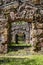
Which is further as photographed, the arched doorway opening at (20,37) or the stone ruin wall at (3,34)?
the arched doorway opening at (20,37)

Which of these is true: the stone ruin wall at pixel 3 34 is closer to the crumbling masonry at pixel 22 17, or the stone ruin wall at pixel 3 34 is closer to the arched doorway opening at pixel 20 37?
the crumbling masonry at pixel 22 17

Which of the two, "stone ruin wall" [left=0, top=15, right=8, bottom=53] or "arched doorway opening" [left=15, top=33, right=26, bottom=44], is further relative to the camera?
"arched doorway opening" [left=15, top=33, right=26, bottom=44]

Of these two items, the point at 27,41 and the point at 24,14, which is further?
the point at 27,41

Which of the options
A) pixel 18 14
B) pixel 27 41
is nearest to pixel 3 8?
pixel 18 14

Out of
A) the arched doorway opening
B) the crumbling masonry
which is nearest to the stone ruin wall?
the crumbling masonry

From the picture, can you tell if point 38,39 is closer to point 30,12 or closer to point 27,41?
point 30,12

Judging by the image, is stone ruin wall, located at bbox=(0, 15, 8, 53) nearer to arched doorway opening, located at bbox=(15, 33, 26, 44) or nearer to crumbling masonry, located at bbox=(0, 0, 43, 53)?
crumbling masonry, located at bbox=(0, 0, 43, 53)

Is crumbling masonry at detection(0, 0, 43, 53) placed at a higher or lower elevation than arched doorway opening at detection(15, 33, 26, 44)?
higher

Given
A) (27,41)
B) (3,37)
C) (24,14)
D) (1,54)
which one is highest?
(24,14)

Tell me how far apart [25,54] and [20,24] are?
13.4 meters

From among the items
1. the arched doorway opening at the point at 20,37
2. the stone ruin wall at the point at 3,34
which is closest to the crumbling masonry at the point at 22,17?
the stone ruin wall at the point at 3,34

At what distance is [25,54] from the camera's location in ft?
46.5

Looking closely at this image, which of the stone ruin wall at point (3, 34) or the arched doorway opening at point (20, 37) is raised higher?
the stone ruin wall at point (3, 34)

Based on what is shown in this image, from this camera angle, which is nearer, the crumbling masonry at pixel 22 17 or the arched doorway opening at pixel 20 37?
the crumbling masonry at pixel 22 17
